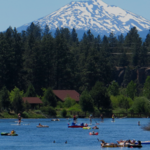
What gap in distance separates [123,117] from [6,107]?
111 feet

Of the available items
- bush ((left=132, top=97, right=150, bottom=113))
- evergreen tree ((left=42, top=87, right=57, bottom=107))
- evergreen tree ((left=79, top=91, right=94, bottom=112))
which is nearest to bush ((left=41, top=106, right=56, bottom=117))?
evergreen tree ((left=42, top=87, right=57, bottom=107))

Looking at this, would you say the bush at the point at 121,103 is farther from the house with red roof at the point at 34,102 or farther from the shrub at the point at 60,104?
the house with red roof at the point at 34,102

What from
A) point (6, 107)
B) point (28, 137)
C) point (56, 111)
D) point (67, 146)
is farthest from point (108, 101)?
point (67, 146)

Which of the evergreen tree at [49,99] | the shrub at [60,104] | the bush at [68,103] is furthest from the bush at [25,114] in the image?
the bush at [68,103]

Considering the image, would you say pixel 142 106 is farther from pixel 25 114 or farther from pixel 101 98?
pixel 25 114

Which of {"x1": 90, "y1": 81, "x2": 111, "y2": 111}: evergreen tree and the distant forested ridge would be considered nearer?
{"x1": 90, "y1": 81, "x2": 111, "y2": 111}: evergreen tree

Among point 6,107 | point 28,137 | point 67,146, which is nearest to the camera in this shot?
point 67,146

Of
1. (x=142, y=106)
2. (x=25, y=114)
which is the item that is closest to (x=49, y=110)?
(x=25, y=114)

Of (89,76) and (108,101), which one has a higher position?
(89,76)

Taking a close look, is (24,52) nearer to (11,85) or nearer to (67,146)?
(11,85)

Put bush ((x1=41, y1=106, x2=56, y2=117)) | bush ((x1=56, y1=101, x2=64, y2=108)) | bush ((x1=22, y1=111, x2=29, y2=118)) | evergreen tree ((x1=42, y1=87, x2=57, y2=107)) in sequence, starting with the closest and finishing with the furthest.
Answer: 1. bush ((x1=22, y1=111, x2=29, y2=118))
2. bush ((x1=41, y1=106, x2=56, y2=117))
3. evergreen tree ((x1=42, y1=87, x2=57, y2=107))
4. bush ((x1=56, y1=101, x2=64, y2=108))

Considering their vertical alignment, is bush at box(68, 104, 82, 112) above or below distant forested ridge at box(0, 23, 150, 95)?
below

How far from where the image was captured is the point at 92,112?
399 feet

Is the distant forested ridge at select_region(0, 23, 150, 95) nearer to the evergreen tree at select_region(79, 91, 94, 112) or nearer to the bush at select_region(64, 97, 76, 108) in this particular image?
the bush at select_region(64, 97, 76, 108)
